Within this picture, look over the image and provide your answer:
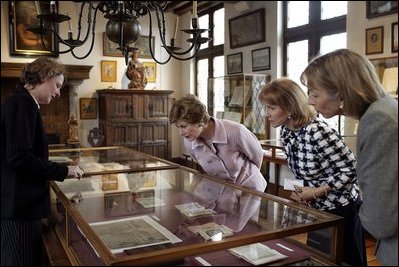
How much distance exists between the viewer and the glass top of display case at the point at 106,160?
2605 millimetres

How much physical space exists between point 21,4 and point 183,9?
115 inches

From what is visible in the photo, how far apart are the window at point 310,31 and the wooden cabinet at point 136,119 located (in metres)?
2.84

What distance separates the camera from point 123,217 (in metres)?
1.73

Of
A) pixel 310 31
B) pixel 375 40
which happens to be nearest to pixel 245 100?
pixel 310 31

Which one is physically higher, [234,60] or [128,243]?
[234,60]

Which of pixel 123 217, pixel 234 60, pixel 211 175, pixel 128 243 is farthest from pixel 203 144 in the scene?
pixel 234 60

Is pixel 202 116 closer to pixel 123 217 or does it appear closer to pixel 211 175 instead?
pixel 211 175

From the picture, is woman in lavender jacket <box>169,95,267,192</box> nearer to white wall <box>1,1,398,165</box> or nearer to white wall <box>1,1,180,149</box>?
white wall <box>1,1,398,165</box>

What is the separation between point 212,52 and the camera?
7359 mm

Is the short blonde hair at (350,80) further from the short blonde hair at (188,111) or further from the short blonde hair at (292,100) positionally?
the short blonde hair at (188,111)

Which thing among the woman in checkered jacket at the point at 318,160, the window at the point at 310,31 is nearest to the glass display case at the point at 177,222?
the woman in checkered jacket at the point at 318,160

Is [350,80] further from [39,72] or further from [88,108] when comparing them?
[88,108]

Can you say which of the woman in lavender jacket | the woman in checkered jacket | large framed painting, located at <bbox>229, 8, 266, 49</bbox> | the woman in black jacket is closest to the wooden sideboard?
large framed painting, located at <bbox>229, 8, 266, 49</bbox>

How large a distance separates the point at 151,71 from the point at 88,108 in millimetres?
1525
